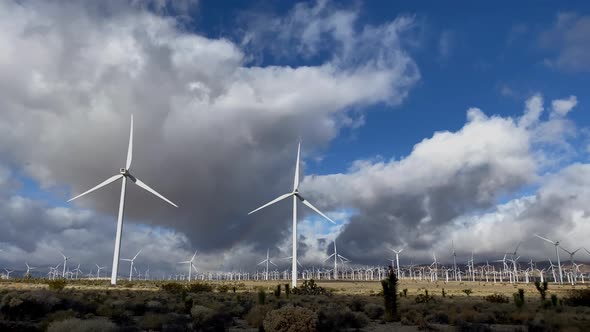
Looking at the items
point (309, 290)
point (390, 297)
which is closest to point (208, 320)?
point (390, 297)

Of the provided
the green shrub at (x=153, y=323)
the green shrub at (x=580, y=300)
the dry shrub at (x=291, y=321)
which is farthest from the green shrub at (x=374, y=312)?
the green shrub at (x=580, y=300)

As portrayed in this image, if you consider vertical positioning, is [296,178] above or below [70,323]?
above

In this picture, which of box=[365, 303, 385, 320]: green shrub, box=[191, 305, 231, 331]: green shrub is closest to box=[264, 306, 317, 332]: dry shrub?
box=[191, 305, 231, 331]: green shrub

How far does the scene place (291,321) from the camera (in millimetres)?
24812

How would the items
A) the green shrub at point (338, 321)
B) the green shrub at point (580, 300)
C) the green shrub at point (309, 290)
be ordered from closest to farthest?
the green shrub at point (338, 321), the green shrub at point (580, 300), the green shrub at point (309, 290)

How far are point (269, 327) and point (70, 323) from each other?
31.6 feet

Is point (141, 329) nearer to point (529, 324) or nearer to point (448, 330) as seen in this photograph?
point (448, 330)

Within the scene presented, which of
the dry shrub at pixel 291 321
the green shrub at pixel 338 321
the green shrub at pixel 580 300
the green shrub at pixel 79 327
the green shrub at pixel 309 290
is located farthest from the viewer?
the green shrub at pixel 309 290

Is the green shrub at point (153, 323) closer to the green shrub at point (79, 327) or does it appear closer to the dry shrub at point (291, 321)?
the green shrub at point (79, 327)

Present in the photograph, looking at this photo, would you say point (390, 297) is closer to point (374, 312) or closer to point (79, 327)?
point (374, 312)

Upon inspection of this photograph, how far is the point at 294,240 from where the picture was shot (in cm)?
8800

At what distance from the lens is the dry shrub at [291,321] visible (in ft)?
79.6

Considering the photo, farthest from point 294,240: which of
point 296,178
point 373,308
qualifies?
point 373,308

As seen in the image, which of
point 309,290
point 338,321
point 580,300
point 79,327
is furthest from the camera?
point 309,290
